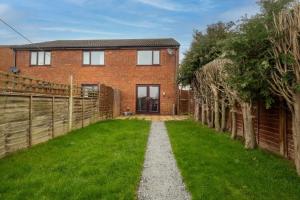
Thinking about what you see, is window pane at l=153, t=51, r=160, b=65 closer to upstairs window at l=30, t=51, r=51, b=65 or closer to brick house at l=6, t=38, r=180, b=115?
brick house at l=6, t=38, r=180, b=115

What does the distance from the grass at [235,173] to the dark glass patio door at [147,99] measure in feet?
50.4

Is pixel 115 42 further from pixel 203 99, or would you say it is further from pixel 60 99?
pixel 60 99

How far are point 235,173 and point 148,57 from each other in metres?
19.4

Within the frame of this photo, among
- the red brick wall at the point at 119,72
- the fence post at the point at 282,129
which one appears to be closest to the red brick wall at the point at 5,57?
the red brick wall at the point at 119,72

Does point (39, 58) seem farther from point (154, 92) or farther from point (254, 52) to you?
point (254, 52)

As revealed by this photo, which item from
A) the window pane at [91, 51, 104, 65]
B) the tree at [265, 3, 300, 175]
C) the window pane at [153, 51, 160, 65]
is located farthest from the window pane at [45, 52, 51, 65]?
the tree at [265, 3, 300, 175]

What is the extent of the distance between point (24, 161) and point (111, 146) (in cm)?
272

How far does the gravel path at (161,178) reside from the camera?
4621 mm

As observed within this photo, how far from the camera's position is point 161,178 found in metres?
5.60

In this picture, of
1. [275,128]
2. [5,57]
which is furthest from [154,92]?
[275,128]

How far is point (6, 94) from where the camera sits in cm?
707

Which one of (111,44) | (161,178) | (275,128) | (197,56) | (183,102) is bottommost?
(161,178)

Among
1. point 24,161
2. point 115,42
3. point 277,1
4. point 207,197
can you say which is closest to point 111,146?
point 24,161

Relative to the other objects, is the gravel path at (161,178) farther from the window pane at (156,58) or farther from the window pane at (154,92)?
the window pane at (156,58)
